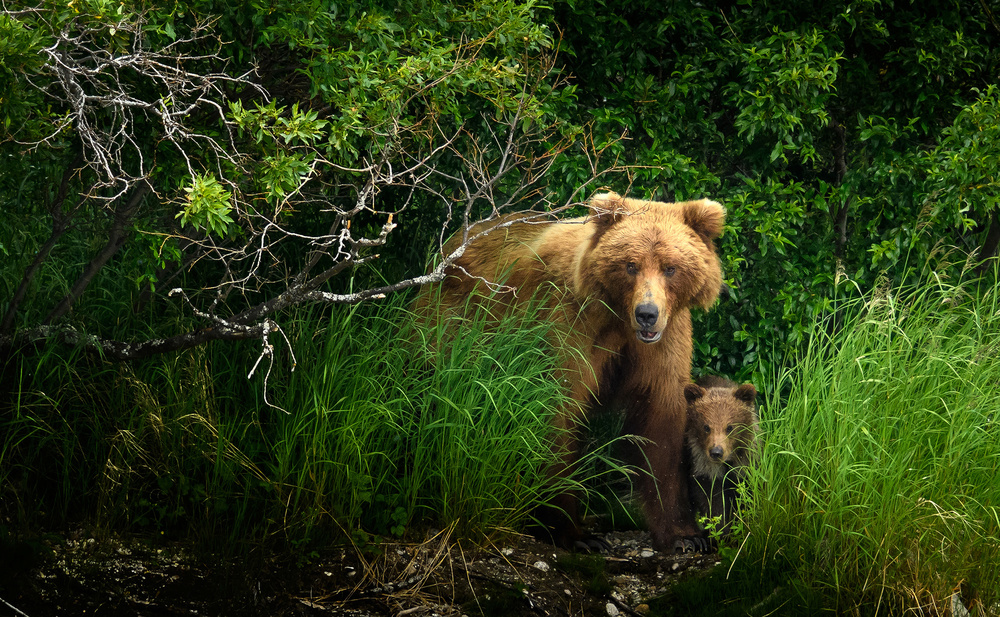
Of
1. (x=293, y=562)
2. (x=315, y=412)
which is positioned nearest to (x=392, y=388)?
(x=315, y=412)

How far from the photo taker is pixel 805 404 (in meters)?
3.96

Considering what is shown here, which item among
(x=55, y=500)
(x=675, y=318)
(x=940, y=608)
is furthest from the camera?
(x=675, y=318)

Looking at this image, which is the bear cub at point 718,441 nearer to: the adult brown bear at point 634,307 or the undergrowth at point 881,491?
the adult brown bear at point 634,307

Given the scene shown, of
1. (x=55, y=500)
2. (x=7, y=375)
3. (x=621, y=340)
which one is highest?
(x=621, y=340)

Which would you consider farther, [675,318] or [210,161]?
[675,318]

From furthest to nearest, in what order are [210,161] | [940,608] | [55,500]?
[55,500] < [210,161] < [940,608]

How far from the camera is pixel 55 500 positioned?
425 centimetres

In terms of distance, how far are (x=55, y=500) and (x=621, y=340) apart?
281 centimetres

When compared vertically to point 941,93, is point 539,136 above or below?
below

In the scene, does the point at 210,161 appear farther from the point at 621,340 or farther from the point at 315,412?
the point at 621,340

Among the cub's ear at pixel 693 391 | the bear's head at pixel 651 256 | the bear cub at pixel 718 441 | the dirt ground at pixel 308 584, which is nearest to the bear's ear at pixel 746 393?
the bear cub at pixel 718 441

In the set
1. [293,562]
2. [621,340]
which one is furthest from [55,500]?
[621,340]

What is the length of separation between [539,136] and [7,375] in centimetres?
302

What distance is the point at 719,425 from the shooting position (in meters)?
4.90
